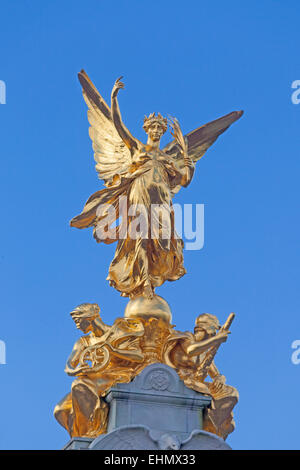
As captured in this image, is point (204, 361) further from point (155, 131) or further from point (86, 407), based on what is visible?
point (155, 131)

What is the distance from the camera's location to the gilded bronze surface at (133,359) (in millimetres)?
14266

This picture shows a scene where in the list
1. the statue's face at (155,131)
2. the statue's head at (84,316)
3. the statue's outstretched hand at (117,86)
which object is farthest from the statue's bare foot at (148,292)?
the statue's outstretched hand at (117,86)

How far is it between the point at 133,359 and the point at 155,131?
4.66 m

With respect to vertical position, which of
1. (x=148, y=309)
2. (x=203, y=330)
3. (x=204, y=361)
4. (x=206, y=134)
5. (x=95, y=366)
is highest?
(x=206, y=134)

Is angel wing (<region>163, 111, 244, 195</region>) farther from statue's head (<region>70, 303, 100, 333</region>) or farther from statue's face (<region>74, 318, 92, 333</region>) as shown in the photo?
statue's face (<region>74, 318, 92, 333</region>)

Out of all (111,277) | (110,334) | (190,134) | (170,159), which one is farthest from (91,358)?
(190,134)

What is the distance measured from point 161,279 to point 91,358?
2.26 metres

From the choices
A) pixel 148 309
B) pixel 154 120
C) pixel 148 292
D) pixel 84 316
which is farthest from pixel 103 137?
pixel 84 316

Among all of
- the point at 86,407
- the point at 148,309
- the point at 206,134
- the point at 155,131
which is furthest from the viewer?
the point at 206,134

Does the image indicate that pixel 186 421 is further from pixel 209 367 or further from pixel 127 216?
pixel 127 216

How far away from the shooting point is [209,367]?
15414 mm

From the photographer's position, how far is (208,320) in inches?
595

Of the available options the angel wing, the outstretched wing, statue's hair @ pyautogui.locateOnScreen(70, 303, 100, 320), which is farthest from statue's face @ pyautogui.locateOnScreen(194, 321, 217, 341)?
the angel wing

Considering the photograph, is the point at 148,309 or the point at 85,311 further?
the point at 148,309
